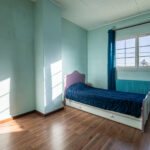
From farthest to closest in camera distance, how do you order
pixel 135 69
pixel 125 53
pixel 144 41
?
pixel 125 53, pixel 135 69, pixel 144 41

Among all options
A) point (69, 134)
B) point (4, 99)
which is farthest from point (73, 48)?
point (69, 134)

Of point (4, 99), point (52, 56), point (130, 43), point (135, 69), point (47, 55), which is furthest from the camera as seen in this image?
point (130, 43)

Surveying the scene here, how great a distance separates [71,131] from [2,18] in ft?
8.78

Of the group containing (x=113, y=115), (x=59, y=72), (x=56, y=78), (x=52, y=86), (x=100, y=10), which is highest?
(x=100, y=10)

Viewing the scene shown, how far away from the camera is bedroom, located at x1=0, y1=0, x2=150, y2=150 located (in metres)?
1.75

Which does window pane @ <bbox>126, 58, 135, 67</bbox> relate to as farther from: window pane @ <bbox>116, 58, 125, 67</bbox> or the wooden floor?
the wooden floor

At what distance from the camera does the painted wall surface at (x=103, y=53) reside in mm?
3098

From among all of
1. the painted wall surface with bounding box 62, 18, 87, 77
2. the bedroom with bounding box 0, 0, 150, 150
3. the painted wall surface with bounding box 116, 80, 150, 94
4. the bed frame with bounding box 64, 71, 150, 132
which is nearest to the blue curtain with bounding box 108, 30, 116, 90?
the bedroom with bounding box 0, 0, 150, 150

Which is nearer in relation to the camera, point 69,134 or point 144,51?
point 69,134

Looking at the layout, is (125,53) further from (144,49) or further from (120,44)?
(144,49)

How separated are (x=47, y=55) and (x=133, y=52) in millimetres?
2705

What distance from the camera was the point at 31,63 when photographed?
2641 mm

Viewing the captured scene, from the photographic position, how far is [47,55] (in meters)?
2.46

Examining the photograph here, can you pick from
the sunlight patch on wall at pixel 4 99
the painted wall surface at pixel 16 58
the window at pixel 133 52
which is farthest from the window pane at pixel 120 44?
the sunlight patch on wall at pixel 4 99
